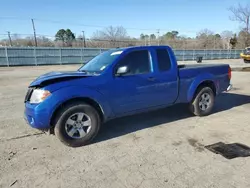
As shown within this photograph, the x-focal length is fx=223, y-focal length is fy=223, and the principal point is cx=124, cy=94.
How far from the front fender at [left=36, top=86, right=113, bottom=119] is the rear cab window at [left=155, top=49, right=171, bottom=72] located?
1.56 m

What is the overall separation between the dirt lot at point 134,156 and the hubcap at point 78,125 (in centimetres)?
27

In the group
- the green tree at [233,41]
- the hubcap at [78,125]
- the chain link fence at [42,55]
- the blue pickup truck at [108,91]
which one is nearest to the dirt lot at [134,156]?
the hubcap at [78,125]

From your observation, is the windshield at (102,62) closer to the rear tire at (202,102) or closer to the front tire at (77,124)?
the front tire at (77,124)

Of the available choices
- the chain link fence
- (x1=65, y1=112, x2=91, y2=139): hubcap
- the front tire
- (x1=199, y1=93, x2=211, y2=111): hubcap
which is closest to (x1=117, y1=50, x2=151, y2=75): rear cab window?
the front tire

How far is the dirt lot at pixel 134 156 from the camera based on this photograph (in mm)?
2945

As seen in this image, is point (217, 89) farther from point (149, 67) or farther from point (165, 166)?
point (165, 166)

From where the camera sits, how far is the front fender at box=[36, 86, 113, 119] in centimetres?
368

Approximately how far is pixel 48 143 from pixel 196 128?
308 cm

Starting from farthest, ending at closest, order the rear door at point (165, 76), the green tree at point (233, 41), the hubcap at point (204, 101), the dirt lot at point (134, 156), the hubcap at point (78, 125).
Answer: the green tree at point (233, 41) < the hubcap at point (204, 101) < the rear door at point (165, 76) < the hubcap at point (78, 125) < the dirt lot at point (134, 156)

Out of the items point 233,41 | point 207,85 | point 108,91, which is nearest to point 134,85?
point 108,91

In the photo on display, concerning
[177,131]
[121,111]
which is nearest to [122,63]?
[121,111]

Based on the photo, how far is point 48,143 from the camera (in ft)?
13.5

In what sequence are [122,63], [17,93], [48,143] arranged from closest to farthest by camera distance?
1. [48,143]
2. [122,63]
3. [17,93]

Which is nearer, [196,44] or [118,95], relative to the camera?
[118,95]
